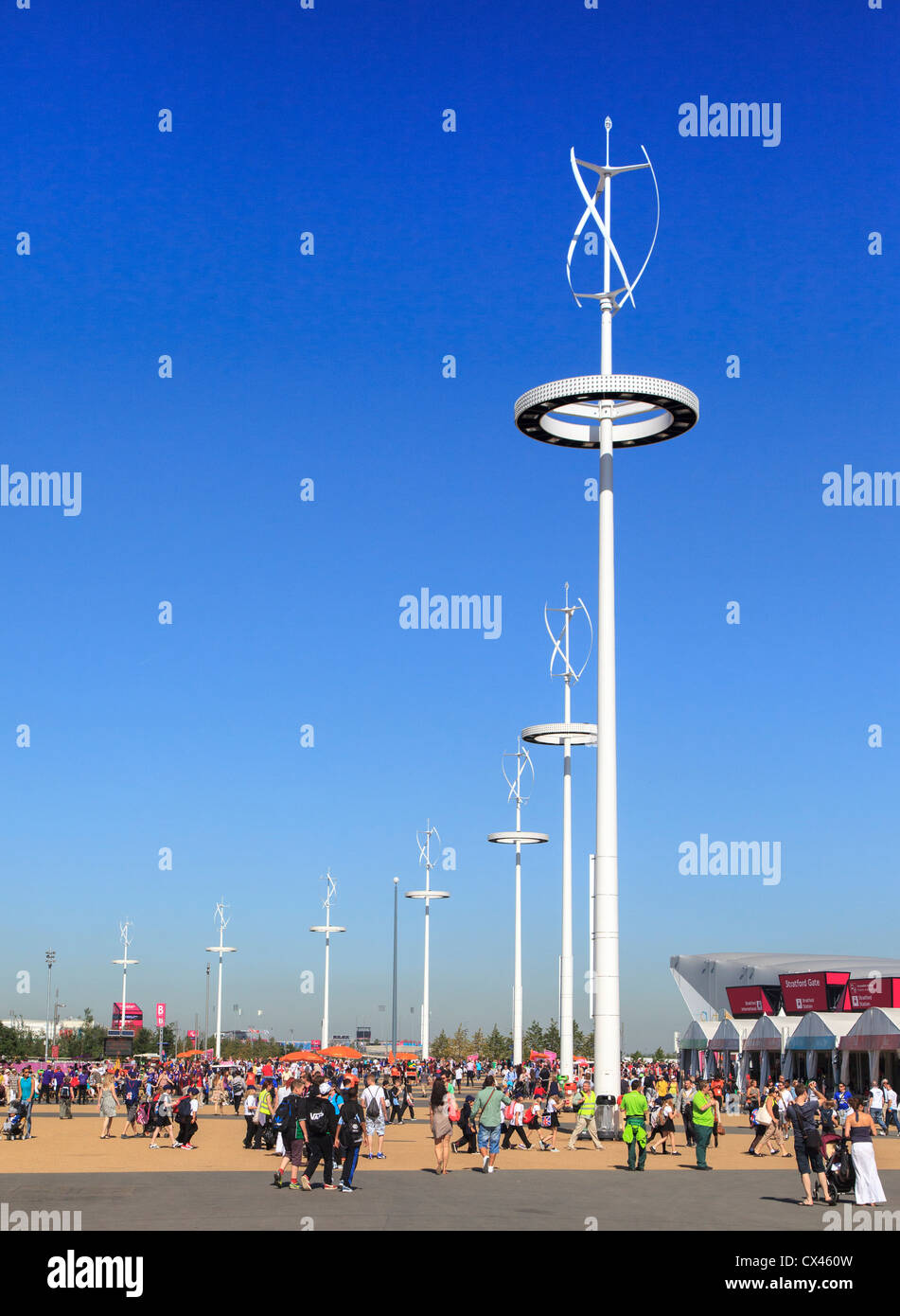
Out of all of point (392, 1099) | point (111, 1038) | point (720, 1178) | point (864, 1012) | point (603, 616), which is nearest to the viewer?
point (720, 1178)

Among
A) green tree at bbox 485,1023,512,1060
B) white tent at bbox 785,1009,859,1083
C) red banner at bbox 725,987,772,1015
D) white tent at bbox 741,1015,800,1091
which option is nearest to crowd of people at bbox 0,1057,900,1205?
white tent at bbox 785,1009,859,1083

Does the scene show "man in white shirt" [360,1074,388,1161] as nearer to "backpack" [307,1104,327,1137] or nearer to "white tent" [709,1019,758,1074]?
"backpack" [307,1104,327,1137]

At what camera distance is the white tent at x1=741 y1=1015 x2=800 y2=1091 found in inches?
2079

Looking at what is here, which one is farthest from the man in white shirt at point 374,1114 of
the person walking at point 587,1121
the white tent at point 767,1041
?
the white tent at point 767,1041

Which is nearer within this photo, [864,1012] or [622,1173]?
[622,1173]

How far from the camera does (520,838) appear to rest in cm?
7062

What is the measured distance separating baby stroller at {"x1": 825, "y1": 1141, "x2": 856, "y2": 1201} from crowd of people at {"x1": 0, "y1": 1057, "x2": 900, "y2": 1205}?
57mm

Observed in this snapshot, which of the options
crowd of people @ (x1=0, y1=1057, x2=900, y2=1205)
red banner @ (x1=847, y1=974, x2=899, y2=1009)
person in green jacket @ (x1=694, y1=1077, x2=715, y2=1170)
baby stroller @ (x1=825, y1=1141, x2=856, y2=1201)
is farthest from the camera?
red banner @ (x1=847, y1=974, x2=899, y2=1009)

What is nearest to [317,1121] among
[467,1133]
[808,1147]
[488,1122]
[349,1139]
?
[349,1139]
